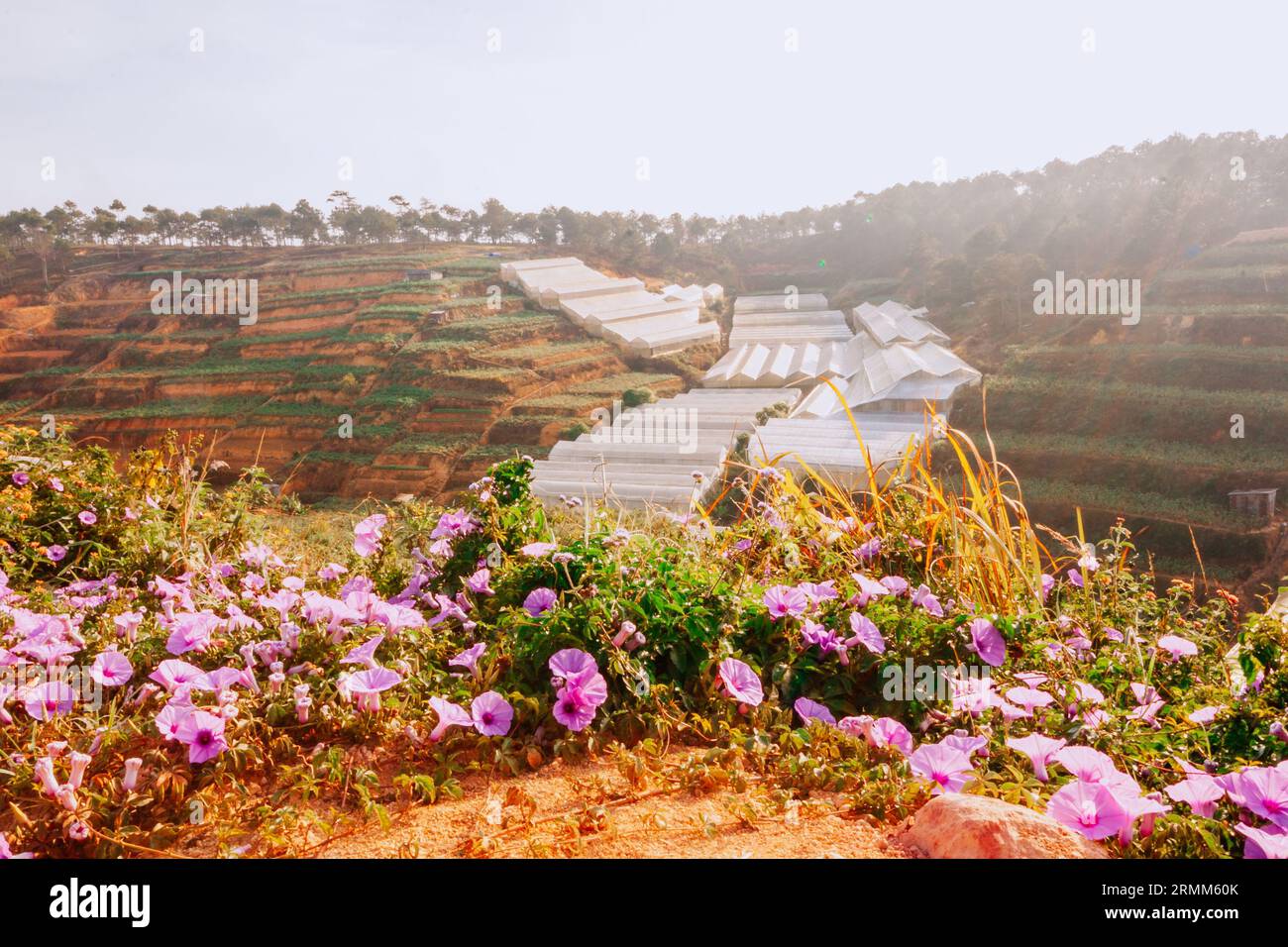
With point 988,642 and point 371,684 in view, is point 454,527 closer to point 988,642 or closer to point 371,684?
point 371,684

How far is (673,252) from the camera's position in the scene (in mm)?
27891

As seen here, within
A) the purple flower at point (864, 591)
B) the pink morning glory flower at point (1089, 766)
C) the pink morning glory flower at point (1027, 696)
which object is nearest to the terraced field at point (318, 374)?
the purple flower at point (864, 591)

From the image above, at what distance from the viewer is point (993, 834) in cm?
88

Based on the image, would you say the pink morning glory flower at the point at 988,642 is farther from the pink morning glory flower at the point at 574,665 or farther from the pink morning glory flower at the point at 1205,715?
the pink morning glory flower at the point at 574,665

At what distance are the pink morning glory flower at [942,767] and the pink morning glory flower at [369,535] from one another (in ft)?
4.22

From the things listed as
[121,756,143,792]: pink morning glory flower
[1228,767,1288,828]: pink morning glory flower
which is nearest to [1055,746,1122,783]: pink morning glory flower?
[1228,767,1288,828]: pink morning glory flower

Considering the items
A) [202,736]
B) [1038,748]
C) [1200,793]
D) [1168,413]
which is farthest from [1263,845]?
[1168,413]

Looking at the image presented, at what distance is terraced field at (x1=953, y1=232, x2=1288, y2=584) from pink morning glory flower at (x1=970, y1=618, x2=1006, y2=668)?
823 cm

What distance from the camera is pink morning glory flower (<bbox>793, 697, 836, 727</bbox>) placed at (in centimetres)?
130

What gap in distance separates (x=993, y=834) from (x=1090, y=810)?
13 cm

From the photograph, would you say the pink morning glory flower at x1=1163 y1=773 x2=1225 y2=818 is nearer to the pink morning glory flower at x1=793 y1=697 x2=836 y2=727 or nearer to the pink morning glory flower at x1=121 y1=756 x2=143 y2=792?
Result: the pink morning glory flower at x1=793 y1=697 x2=836 y2=727

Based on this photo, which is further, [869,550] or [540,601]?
[869,550]
